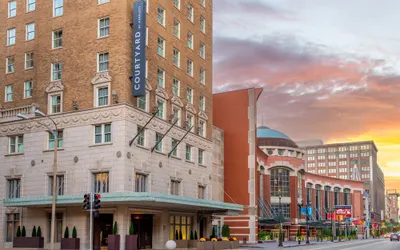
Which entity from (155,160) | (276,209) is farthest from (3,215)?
(276,209)

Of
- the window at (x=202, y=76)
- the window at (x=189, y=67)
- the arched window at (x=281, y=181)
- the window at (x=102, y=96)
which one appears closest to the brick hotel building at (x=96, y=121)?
the window at (x=102, y=96)

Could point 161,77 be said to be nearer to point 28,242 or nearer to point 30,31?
point 30,31

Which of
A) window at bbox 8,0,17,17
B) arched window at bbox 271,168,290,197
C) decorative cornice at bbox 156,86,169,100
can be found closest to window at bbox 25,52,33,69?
window at bbox 8,0,17,17

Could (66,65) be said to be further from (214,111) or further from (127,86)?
(214,111)

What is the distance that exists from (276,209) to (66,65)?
7207 cm

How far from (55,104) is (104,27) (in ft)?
30.0

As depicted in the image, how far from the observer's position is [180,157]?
6162cm

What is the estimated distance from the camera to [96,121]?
52.7 m

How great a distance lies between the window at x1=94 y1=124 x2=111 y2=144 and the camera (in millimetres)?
52438

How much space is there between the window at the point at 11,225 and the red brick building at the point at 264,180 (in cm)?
3419

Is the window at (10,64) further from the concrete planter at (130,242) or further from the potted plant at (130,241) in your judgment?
the concrete planter at (130,242)

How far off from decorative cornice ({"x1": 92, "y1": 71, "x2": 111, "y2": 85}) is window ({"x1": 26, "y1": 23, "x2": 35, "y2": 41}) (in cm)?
1106

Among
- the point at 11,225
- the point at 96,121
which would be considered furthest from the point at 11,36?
the point at 11,225

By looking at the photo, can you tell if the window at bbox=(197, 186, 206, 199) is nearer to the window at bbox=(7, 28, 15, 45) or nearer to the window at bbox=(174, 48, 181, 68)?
the window at bbox=(174, 48, 181, 68)
